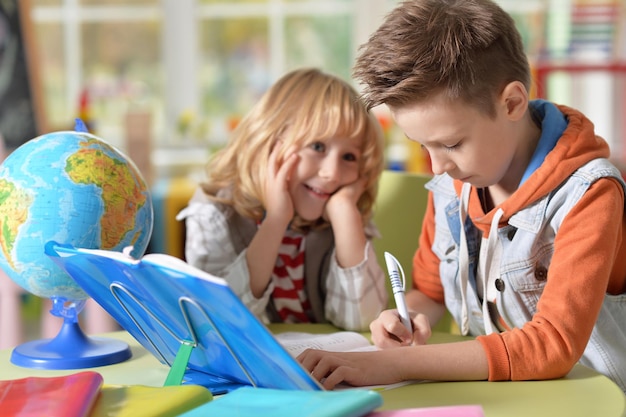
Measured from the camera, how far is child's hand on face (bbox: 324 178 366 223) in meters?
1.52

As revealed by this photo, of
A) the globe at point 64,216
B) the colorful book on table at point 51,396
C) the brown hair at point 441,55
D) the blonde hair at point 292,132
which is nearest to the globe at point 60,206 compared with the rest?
the globe at point 64,216

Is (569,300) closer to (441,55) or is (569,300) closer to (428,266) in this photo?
Answer: (441,55)

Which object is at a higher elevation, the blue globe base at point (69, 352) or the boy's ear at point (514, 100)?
the boy's ear at point (514, 100)

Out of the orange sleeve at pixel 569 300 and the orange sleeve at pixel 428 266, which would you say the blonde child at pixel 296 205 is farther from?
the orange sleeve at pixel 569 300

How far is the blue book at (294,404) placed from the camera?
0.71 m

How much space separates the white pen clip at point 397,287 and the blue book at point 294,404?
28 centimetres

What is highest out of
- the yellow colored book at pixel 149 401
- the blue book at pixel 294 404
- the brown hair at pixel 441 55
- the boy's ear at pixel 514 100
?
the brown hair at pixel 441 55

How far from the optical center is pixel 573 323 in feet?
3.29

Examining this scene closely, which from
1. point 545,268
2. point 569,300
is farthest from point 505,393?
point 545,268

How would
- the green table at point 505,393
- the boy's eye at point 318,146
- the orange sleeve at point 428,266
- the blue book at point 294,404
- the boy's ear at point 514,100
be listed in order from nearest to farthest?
the blue book at point 294,404 → the green table at point 505,393 → the boy's ear at point 514,100 → the orange sleeve at point 428,266 → the boy's eye at point 318,146

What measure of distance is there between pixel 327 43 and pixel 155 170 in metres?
0.94

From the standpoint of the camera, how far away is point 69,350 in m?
1.10

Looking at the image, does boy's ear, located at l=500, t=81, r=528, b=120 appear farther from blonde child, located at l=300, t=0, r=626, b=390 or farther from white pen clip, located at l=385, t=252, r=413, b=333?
white pen clip, located at l=385, t=252, r=413, b=333

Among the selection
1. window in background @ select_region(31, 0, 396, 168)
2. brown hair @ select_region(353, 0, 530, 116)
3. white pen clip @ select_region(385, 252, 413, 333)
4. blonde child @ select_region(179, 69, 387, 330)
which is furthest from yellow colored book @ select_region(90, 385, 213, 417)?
window in background @ select_region(31, 0, 396, 168)
